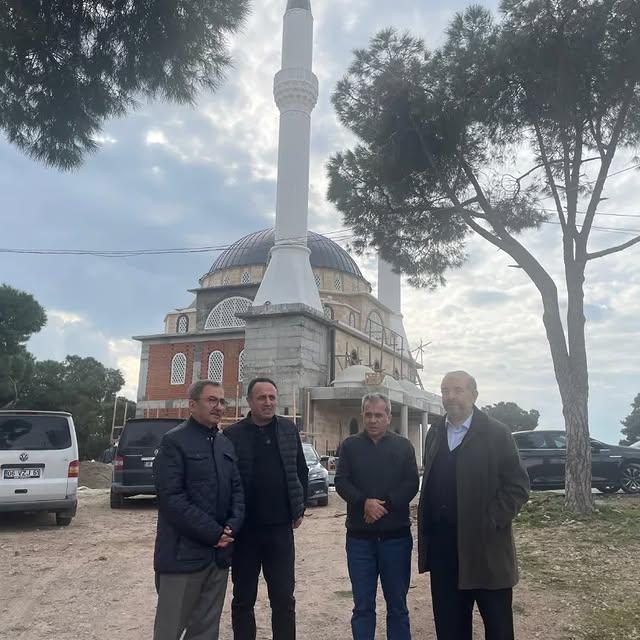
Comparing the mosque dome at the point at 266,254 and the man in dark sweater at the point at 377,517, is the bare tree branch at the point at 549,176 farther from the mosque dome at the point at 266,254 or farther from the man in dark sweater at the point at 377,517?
the mosque dome at the point at 266,254

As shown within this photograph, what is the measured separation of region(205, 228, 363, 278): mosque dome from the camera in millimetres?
35531

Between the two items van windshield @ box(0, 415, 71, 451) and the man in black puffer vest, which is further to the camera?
van windshield @ box(0, 415, 71, 451)

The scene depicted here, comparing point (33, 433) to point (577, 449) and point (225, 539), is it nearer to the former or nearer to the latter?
point (225, 539)

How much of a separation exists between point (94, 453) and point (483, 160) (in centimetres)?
3184

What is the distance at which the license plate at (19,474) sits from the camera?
7930 mm

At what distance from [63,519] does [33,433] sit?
1425 mm

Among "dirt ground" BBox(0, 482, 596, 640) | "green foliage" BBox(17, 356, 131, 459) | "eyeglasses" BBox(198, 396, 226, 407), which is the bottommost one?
"dirt ground" BBox(0, 482, 596, 640)

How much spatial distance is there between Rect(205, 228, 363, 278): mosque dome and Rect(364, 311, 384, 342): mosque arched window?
123 inches

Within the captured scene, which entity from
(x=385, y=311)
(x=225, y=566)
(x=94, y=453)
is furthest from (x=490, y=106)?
(x=94, y=453)

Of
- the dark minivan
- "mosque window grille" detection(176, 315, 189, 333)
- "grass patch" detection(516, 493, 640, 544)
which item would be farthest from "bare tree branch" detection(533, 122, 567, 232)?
"mosque window grille" detection(176, 315, 189, 333)

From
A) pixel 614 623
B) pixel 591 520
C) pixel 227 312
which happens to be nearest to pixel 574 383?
pixel 591 520

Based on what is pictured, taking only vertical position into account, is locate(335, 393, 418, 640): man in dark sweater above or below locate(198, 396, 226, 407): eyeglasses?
below

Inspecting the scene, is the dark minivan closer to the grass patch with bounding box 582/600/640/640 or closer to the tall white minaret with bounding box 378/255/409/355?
the grass patch with bounding box 582/600/640/640

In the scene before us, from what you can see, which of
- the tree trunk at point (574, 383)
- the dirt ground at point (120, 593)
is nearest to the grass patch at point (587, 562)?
the dirt ground at point (120, 593)
